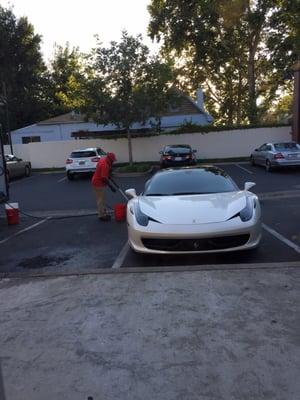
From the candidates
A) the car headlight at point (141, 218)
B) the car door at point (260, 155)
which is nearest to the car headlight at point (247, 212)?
the car headlight at point (141, 218)

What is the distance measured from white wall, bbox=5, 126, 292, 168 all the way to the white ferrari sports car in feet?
76.9

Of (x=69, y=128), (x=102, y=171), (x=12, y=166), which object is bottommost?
(x=12, y=166)

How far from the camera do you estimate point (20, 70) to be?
45031 millimetres

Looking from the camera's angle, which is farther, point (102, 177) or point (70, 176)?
point (70, 176)

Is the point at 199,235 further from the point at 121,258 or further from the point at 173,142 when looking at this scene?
the point at 173,142

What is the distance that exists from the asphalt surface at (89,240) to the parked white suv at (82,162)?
23.7 feet

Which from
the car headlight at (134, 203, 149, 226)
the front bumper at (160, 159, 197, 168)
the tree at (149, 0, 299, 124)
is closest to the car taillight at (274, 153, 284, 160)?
the front bumper at (160, 159, 197, 168)

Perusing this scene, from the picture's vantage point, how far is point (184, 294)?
5.07 m

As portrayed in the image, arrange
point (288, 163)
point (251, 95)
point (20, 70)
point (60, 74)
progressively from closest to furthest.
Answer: point (288, 163), point (251, 95), point (20, 70), point (60, 74)

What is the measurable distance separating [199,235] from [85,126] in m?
32.8

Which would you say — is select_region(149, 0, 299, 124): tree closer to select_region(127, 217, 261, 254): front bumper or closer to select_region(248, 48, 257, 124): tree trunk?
select_region(248, 48, 257, 124): tree trunk

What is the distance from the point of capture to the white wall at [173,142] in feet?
98.4

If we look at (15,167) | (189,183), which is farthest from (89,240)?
(15,167)

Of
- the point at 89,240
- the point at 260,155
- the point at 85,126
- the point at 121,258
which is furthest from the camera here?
the point at 85,126
